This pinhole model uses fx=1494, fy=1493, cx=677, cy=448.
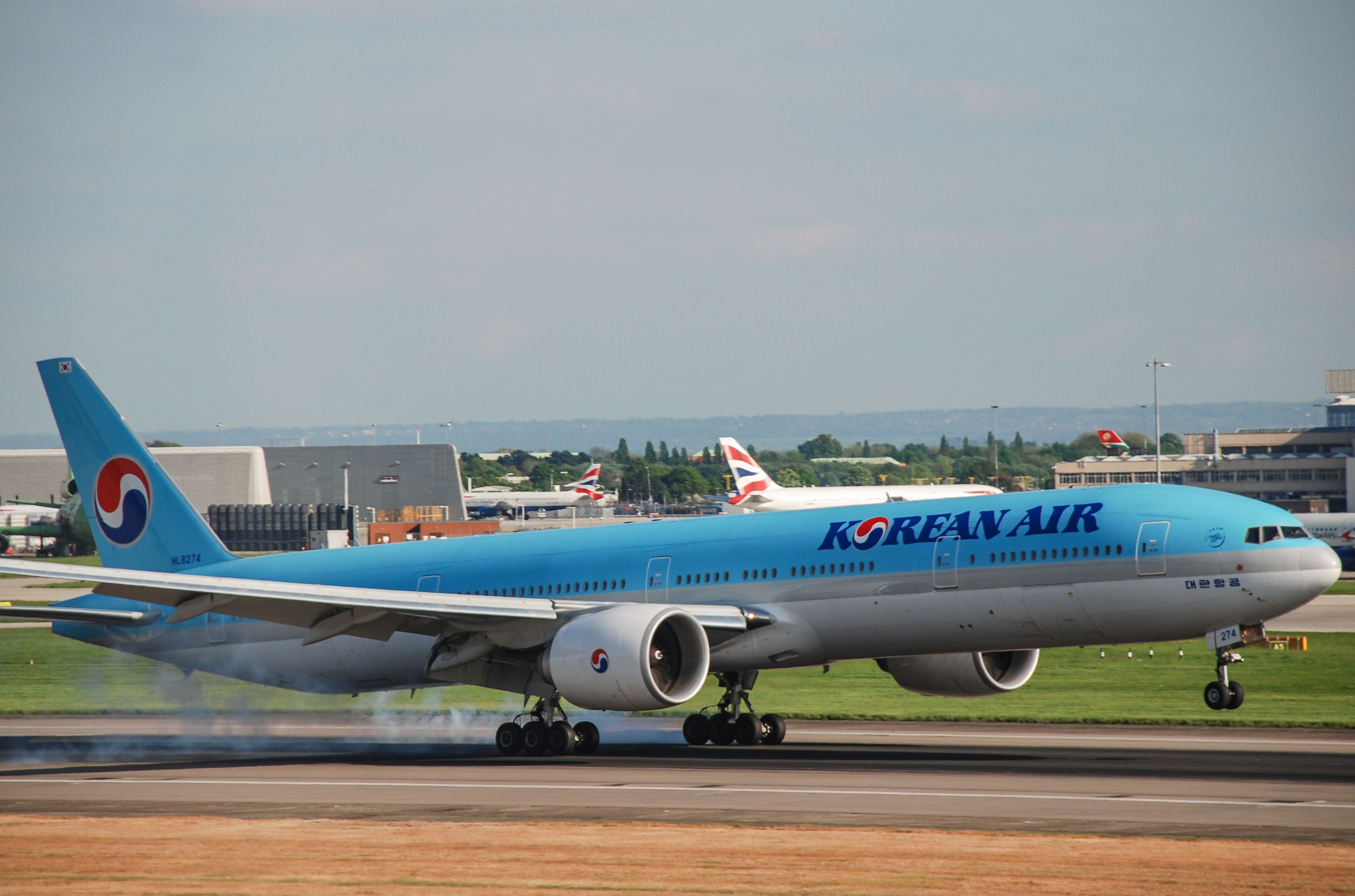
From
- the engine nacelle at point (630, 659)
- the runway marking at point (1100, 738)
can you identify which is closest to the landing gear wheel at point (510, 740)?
the engine nacelle at point (630, 659)

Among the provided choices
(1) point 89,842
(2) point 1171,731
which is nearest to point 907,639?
(2) point 1171,731

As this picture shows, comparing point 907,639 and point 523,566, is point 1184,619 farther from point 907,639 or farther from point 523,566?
point 523,566

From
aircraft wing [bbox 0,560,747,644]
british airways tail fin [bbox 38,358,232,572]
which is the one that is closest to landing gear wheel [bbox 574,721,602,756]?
aircraft wing [bbox 0,560,747,644]

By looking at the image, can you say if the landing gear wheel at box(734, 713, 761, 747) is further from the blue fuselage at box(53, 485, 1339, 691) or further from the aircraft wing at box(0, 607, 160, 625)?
the aircraft wing at box(0, 607, 160, 625)

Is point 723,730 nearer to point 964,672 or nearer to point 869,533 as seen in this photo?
point 964,672

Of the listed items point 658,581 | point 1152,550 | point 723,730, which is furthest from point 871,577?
point 723,730

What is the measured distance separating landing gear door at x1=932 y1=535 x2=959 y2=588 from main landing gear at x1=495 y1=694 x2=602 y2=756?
26.0ft

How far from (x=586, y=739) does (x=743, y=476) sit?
91.2 metres

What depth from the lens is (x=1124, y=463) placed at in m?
163

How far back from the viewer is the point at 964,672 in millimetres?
32750

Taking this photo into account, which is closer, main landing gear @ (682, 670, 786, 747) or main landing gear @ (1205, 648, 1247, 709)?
main landing gear @ (1205, 648, 1247, 709)

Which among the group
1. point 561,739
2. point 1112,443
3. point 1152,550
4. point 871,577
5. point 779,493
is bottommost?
point 561,739

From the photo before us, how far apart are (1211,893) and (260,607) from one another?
68.0ft

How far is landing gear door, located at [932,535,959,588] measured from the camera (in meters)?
29.1
